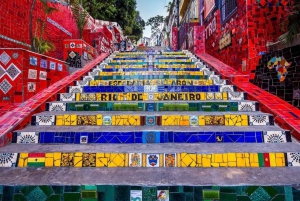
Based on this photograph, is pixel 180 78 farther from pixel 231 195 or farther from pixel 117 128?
pixel 231 195

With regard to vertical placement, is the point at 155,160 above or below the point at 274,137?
below

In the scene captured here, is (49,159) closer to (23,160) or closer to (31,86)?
(23,160)

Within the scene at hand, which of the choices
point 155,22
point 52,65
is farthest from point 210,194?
point 155,22

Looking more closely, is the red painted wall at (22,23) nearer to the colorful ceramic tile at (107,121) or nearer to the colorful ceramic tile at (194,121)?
the colorful ceramic tile at (107,121)

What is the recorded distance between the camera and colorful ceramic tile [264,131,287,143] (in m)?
2.45

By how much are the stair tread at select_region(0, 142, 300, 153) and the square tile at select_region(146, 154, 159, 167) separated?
2.7 inches

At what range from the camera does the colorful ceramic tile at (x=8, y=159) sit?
2.11 metres

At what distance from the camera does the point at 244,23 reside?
4.92 metres

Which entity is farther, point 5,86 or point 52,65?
point 52,65

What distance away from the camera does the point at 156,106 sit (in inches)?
126

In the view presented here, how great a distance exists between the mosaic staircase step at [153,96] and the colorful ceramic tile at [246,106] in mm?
348

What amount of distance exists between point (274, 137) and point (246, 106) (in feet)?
2.54

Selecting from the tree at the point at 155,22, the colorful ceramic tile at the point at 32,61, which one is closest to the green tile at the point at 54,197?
the colorful ceramic tile at the point at 32,61

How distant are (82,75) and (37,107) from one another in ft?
5.60
